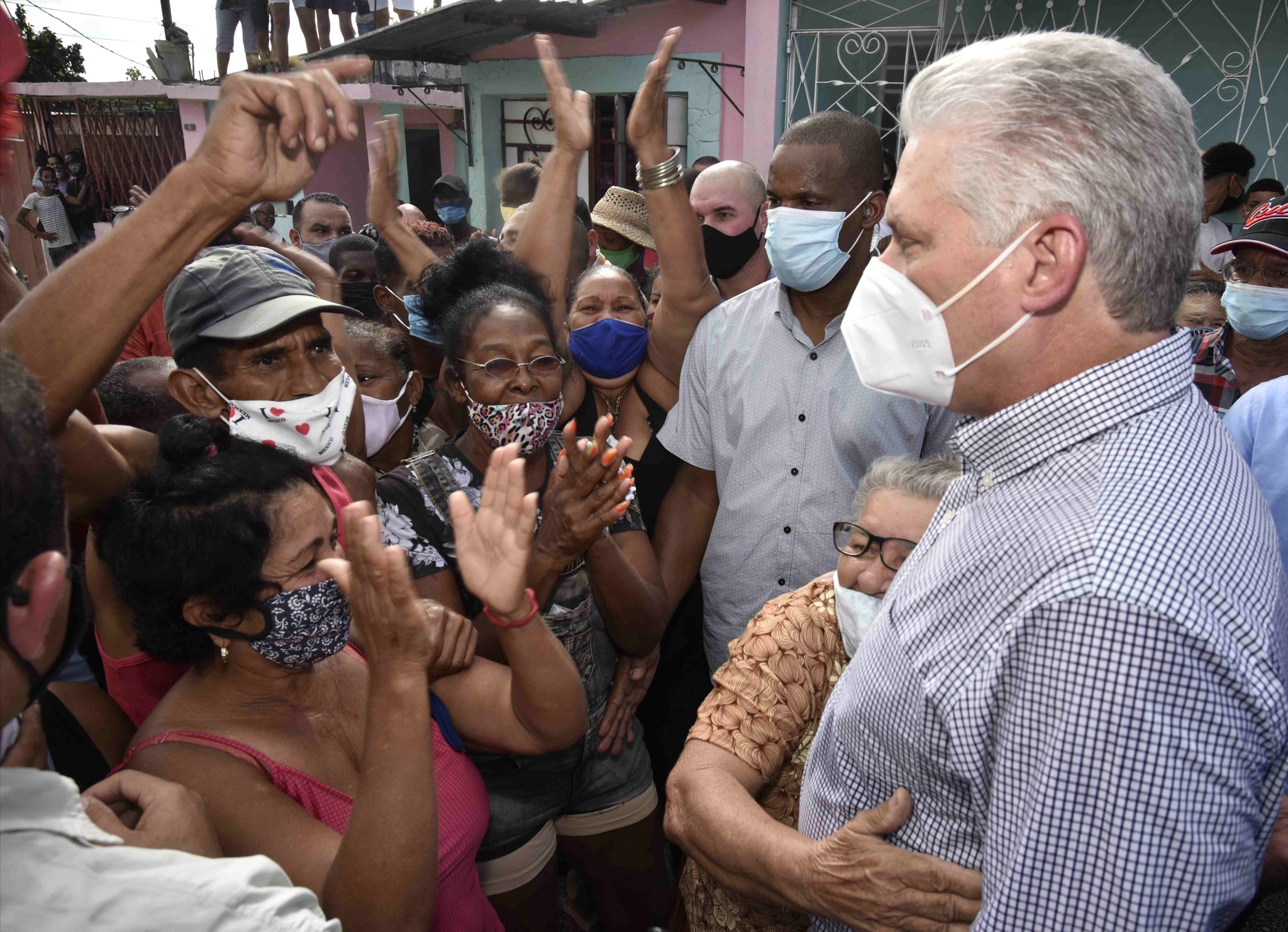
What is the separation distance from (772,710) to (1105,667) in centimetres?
98

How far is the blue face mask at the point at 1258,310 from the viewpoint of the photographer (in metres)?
3.19

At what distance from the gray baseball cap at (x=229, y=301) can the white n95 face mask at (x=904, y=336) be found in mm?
1528

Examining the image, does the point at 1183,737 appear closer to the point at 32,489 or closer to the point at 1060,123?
the point at 1060,123

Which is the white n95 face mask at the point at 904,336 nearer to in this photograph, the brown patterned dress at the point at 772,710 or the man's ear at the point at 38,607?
the brown patterned dress at the point at 772,710

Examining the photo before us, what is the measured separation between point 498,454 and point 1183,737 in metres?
1.29

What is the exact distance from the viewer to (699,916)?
2.08 m

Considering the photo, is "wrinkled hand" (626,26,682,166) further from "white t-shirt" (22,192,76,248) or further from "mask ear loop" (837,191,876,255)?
"white t-shirt" (22,192,76,248)

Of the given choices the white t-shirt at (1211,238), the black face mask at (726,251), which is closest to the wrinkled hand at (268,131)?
the black face mask at (726,251)

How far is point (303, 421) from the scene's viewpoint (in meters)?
2.40

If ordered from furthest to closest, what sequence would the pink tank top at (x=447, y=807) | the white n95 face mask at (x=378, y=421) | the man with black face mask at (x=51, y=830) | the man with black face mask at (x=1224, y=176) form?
the man with black face mask at (x=1224, y=176) → the white n95 face mask at (x=378, y=421) → the pink tank top at (x=447, y=807) → the man with black face mask at (x=51, y=830)

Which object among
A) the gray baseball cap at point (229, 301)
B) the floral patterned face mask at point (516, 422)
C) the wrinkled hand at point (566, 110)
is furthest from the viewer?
the wrinkled hand at point (566, 110)

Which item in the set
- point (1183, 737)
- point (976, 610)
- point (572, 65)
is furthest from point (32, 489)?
point (572, 65)

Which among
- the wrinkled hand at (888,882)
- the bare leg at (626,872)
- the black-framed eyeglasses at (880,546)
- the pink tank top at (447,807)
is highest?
the black-framed eyeglasses at (880,546)

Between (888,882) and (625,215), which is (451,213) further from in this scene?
(888,882)
